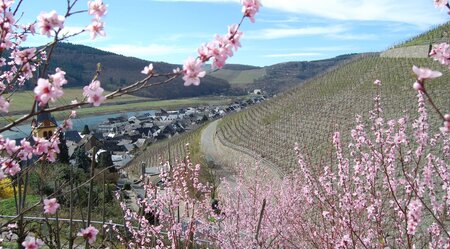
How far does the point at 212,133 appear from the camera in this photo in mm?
48938

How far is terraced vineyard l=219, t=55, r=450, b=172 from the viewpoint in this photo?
27.3m

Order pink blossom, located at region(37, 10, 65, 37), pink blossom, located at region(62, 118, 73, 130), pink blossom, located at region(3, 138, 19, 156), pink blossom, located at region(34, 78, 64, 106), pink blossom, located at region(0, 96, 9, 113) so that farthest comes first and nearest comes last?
pink blossom, located at region(62, 118, 73, 130), pink blossom, located at region(3, 138, 19, 156), pink blossom, located at region(0, 96, 9, 113), pink blossom, located at region(37, 10, 65, 37), pink blossom, located at region(34, 78, 64, 106)

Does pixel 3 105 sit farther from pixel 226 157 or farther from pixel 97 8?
pixel 226 157

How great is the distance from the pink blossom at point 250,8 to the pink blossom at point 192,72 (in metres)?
0.36

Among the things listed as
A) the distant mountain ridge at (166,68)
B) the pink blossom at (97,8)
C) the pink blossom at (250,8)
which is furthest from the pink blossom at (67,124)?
the distant mountain ridge at (166,68)

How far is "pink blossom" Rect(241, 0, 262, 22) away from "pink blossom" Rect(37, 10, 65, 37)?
82 centimetres

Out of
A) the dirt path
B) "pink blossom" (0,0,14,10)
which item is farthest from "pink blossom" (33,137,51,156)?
the dirt path

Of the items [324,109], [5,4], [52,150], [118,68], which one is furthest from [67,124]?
[118,68]

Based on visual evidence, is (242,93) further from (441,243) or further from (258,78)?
(441,243)

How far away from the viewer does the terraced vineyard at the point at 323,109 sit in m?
27.3

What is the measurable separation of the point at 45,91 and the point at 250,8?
976 millimetres

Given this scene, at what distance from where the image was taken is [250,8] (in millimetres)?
2186

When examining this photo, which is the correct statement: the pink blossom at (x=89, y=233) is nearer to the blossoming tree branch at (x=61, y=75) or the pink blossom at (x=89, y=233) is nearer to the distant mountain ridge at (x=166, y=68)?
the blossoming tree branch at (x=61, y=75)

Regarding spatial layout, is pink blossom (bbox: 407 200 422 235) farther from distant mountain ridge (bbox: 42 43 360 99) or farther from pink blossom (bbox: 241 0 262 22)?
distant mountain ridge (bbox: 42 43 360 99)
